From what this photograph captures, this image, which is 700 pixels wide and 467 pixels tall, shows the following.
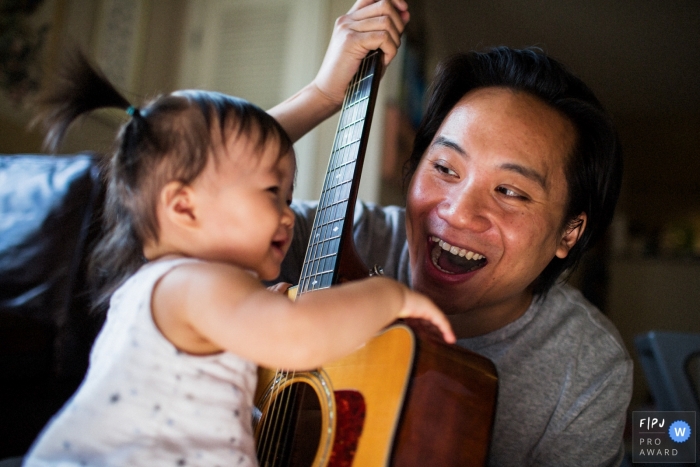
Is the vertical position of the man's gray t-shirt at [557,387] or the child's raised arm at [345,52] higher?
the child's raised arm at [345,52]

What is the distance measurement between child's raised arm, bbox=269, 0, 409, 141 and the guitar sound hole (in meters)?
0.59

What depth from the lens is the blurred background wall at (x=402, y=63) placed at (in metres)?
2.15

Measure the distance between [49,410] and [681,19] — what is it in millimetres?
3968

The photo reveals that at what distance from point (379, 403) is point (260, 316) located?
22 centimetres

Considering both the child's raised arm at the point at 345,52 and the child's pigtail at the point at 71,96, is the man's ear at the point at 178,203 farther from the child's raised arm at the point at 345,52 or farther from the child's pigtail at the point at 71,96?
the child's raised arm at the point at 345,52

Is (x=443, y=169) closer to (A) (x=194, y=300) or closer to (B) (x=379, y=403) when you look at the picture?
(B) (x=379, y=403)

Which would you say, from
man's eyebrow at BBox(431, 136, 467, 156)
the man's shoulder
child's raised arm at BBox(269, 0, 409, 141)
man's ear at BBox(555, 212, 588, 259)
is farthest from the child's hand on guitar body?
the man's shoulder

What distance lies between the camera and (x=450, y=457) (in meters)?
0.69

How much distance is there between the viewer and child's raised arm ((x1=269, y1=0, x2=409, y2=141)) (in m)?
1.04

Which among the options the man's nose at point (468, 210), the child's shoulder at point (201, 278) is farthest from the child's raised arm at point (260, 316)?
the man's nose at point (468, 210)

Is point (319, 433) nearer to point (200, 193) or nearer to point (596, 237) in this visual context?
point (200, 193)

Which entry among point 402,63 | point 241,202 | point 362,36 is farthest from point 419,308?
point 402,63

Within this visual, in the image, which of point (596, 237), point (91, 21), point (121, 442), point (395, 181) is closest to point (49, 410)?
point (121, 442)

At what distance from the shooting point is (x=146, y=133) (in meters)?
0.66
